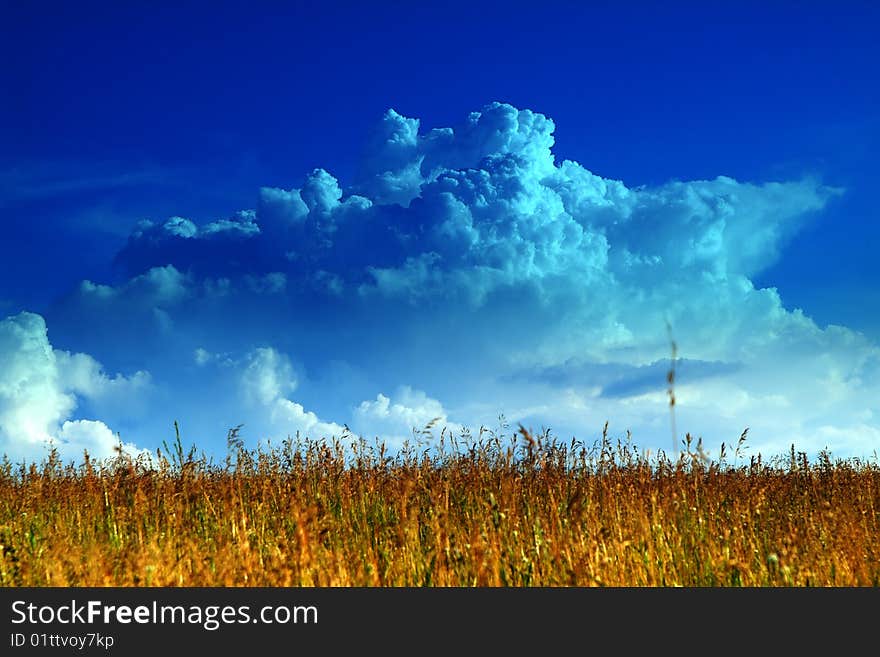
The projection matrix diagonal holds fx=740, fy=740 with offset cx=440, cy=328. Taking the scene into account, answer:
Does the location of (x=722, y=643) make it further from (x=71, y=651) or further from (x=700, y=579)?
(x=71, y=651)

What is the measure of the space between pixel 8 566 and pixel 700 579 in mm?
4964

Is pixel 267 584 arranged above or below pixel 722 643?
above

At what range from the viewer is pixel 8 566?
5.36 m

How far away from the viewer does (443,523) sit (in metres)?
6.05

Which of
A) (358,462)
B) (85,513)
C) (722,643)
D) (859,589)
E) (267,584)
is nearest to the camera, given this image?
(722,643)

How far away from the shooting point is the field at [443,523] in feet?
15.8

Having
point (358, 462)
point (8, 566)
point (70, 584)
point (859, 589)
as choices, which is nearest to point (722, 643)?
point (859, 589)

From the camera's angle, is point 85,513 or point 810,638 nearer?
point 810,638

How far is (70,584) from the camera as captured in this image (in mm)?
4691

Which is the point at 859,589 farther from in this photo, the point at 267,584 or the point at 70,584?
the point at 70,584

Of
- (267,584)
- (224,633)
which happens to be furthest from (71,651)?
(267,584)

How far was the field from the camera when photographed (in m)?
4.82

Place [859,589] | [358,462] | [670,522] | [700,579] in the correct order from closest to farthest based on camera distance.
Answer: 1. [859,589]
2. [700,579]
3. [670,522]
4. [358,462]

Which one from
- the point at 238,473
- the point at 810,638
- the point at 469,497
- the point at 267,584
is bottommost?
the point at 810,638
